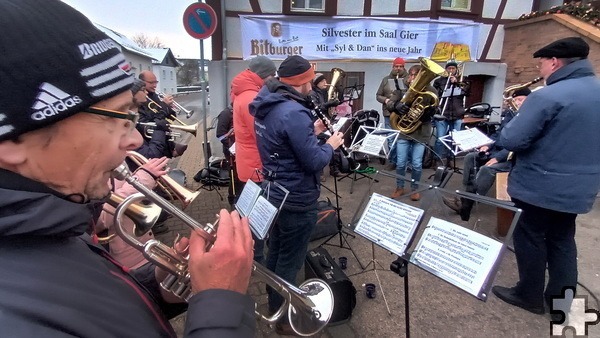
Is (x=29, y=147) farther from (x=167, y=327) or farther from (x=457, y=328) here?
(x=457, y=328)

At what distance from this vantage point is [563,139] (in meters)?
2.49

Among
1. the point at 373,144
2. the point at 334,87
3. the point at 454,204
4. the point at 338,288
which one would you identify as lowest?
the point at 454,204

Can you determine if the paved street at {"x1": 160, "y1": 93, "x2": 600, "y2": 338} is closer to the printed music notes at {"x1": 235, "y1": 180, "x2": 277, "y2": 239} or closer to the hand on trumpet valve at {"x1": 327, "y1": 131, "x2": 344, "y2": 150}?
the hand on trumpet valve at {"x1": 327, "y1": 131, "x2": 344, "y2": 150}

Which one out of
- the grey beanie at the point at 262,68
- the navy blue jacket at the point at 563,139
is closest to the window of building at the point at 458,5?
the navy blue jacket at the point at 563,139

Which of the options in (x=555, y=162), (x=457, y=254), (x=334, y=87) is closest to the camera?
(x=457, y=254)

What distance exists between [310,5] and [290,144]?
7110 mm

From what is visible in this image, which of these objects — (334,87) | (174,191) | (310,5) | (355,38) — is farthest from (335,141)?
(310,5)

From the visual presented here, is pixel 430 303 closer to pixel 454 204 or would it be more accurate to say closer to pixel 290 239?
pixel 290 239

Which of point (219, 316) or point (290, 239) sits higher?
point (219, 316)

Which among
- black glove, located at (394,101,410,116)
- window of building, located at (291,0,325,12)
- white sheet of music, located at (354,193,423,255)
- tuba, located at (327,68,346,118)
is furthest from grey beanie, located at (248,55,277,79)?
window of building, located at (291,0,325,12)

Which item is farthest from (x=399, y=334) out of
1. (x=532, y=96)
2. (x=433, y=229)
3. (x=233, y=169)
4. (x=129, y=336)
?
(x=233, y=169)

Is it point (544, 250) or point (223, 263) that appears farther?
point (544, 250)

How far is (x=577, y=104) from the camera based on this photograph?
7.88 feet

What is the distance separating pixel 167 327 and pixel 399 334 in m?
2.27
